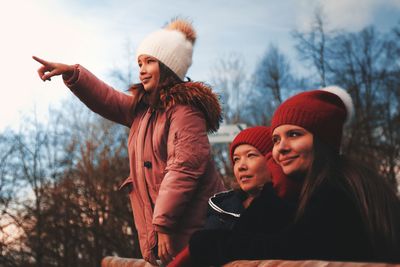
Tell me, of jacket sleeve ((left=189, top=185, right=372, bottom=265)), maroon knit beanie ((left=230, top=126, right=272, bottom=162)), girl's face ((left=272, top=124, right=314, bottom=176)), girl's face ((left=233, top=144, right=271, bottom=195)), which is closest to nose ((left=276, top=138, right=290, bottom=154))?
girl's face ((left=272, top=124, right=314, bottom=176))

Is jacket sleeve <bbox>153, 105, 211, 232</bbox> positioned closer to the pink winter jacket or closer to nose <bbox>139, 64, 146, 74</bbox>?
the pink winter jacket

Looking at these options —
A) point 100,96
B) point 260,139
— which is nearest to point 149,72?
point 100,96

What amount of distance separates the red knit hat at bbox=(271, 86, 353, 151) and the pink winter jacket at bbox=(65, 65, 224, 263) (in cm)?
112

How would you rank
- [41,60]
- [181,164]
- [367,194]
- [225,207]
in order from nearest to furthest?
[367,194]
[225,207]
[181,164]
[41,60]

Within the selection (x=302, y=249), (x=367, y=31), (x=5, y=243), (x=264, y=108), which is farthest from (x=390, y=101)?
(x=302, y=249)

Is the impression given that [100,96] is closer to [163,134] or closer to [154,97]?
[154,97]

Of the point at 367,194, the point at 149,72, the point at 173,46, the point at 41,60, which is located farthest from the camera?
the point at 173,46

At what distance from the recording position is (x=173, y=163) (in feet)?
10.5

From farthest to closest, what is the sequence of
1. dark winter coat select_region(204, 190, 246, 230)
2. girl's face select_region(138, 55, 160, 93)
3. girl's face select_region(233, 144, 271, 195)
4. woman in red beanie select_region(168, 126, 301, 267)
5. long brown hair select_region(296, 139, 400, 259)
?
girl's face select_region(138, 55, 160, 93) → girl's face select_region(233, 144, 271, 195) → dark winter coat select_region(204, 190, 246, 230) → woman in red beanie select_region(168, 126, 301, 267) → long brown hair select_region(296, 139, 400, 259)

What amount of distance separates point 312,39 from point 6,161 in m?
15.4

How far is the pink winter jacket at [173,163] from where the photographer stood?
124 inches

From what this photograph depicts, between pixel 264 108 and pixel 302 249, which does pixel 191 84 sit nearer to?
pixel 302 249

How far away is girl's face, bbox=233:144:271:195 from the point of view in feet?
10.6

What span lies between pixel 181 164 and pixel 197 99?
0.40 m
